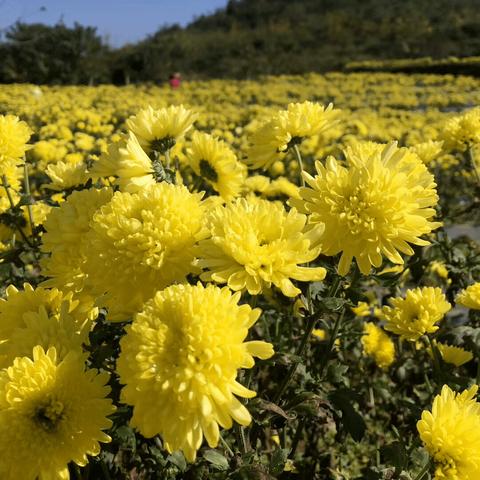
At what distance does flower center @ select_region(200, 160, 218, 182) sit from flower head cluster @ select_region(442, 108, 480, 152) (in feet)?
4.93

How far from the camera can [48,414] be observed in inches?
48.0

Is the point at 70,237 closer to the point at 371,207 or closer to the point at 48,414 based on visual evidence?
the point at 48,414

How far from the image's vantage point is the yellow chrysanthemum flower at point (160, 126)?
167 centimetres

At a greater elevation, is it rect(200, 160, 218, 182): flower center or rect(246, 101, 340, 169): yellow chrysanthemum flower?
rect(246, 101, 340, 169): yellow chrysanthemum flower

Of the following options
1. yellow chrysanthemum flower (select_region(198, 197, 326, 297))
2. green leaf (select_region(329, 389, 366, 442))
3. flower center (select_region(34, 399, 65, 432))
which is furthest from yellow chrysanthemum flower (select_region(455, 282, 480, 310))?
flower center (select_region(34, 399, 65, 432))

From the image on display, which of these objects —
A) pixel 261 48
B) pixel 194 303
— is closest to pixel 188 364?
pixel 194 303

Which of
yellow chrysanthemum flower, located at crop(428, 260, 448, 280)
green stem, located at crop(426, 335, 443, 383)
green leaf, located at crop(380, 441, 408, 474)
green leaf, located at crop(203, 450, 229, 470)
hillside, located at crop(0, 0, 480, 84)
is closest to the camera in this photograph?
green leaf, located at crop(203, 450, 229, 470)

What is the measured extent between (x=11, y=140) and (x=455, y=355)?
2.04m

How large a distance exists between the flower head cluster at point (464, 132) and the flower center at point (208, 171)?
4.93ft

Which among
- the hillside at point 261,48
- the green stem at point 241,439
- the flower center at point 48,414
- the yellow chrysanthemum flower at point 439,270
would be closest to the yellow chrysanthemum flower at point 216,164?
the green stem at point 241,439

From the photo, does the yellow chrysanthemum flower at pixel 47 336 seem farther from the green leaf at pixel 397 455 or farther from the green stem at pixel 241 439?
the green leaf at pixel 397 455

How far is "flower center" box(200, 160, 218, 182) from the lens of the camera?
192 cm

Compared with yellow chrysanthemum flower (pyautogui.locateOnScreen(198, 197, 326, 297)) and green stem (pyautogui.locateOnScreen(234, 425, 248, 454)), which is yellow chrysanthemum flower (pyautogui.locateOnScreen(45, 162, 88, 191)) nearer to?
yellow chrysanthemum flower (pyautogui.locateOnScreen(198, 197, 326, 297))

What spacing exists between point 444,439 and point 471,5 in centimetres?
5384
